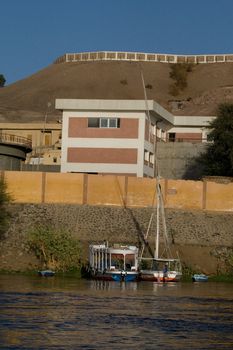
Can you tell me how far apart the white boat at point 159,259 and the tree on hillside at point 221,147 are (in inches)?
507

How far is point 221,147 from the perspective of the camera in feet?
253

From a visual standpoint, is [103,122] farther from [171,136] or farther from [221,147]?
[171,136]

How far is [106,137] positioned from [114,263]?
22.8 m

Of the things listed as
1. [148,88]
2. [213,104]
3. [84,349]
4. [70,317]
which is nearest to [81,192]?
[70,317]

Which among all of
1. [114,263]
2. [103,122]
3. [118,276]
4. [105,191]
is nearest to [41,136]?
[103,122]

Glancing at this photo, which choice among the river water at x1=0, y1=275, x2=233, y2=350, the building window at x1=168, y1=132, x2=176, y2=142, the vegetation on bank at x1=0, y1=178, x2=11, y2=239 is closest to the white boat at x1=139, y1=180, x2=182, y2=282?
the river water at x1=0, y1=275, x2=233, y2=350

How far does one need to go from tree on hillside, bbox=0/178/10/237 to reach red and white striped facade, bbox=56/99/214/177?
12956 millimetres

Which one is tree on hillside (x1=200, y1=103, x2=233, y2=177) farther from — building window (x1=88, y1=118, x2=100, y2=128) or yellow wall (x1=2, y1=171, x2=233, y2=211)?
building window (x1=88, y1=118, x2=100, y2=128)

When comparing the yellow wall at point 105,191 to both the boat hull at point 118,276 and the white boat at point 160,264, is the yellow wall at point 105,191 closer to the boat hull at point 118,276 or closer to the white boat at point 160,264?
the white boat at point 160,264

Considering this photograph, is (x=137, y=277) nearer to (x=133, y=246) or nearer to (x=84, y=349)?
(x=133, y=246)

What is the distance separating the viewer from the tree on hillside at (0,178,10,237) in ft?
205

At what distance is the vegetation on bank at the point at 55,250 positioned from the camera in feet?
196

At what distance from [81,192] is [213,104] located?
161ft

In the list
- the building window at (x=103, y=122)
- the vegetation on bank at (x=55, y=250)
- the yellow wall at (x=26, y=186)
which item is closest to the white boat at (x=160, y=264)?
the vegetation on bank at (x=55, y=250)
